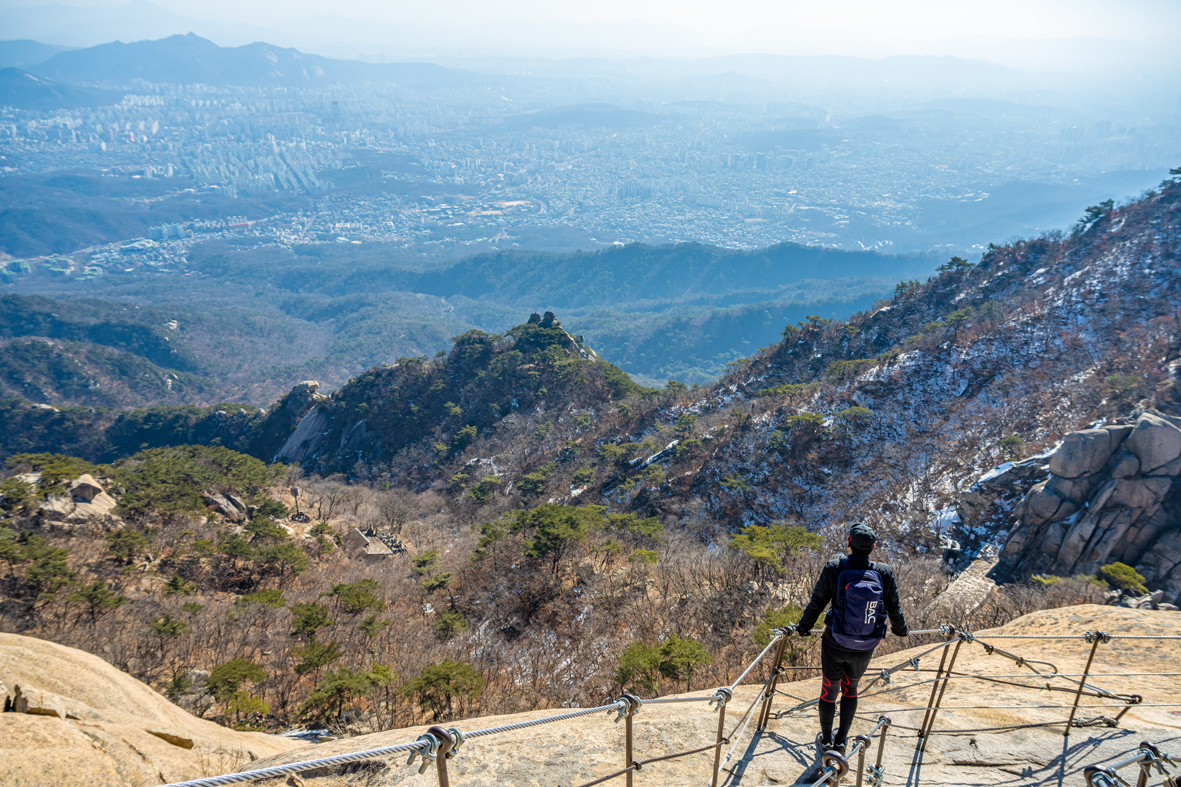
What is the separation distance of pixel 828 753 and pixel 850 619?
114 cm

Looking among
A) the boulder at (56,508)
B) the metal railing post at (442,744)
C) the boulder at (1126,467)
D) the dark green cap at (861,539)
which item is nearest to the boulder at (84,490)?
the boulder at (56,508)

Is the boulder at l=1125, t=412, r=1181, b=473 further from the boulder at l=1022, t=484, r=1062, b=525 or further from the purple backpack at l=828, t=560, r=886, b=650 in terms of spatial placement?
the purple backpack at l=828, t=560, r=886, b=650

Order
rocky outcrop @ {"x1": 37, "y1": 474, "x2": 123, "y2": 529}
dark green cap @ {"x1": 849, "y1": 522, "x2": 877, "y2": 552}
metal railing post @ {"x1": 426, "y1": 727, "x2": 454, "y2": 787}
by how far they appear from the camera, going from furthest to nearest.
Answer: rocky outcrop @ {"x1": 37, "y1": 474, "x2": 123, "y2": 529} → dark green cap @ {"x1": 849, "y1": 522, "x2": 877, "y2": 552} → metal railing post @ {"x1": 426, "y1": 727, "x2": 454, "y2": 787}

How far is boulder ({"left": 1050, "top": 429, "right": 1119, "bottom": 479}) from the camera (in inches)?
712

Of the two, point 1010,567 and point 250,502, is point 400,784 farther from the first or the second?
point 250,502

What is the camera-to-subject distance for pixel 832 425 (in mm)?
28172

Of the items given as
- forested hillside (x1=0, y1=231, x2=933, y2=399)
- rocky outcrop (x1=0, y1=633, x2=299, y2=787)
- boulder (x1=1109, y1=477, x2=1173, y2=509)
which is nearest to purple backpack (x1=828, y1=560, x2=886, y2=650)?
rocky outcrop (x1=0, y1=633, x2=299, y2=787)

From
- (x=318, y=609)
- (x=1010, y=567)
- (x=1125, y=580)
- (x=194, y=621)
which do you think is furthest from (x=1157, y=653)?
(x=194, y=621)

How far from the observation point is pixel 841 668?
17.9ft

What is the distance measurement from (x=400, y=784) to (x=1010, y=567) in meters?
19.5

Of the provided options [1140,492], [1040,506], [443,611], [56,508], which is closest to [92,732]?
[443,611]

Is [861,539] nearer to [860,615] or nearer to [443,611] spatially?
[860,615]

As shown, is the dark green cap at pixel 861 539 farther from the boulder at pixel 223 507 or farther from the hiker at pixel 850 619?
the boulder at pixel 223 507

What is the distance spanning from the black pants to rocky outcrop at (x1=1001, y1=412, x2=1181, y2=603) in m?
16.6
